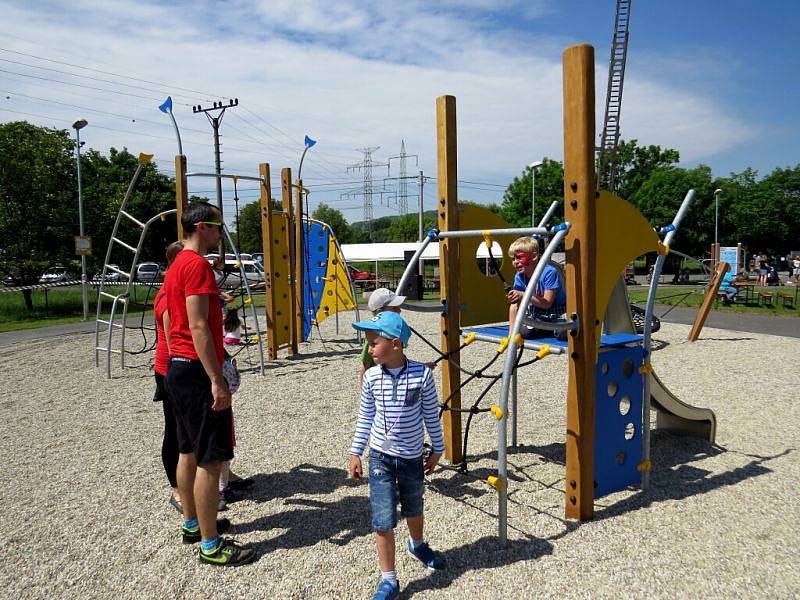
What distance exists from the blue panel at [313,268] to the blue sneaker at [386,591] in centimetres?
811

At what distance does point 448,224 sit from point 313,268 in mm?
6899

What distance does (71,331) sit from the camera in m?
14.3

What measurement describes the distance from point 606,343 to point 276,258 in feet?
21.6

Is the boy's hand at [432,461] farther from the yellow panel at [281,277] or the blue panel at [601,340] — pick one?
the yellow panel at [281,277]

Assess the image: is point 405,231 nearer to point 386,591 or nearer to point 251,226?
point 251,226

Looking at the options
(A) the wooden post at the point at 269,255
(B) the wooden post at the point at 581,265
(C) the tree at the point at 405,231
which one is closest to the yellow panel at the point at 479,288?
(B) the wooden post at the point at 581,265

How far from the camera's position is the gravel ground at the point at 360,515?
9.47 ft

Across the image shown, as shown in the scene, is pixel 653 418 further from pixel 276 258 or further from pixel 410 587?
pixel 276 258

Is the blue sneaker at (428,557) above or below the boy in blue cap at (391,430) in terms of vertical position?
below

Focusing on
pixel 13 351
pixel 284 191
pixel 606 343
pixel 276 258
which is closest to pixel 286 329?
pixel 276 258

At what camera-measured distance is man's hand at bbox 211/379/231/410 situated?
2898 millimetres

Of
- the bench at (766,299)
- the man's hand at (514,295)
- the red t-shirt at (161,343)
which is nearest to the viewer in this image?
the red t-shirt at (161,343)

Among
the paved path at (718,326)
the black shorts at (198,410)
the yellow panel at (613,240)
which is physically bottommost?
the paved path at (718,326)

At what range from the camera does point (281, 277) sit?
31.1ft
